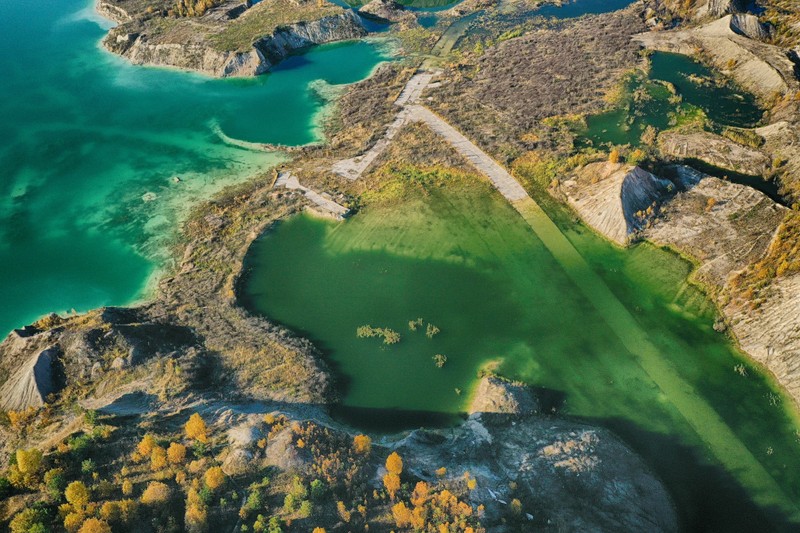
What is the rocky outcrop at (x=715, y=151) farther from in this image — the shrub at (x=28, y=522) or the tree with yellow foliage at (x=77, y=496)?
the shrub at (x=28, y=522)

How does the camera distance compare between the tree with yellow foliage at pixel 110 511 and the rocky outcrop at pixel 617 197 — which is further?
the rocky outcrop at pixel 617 197

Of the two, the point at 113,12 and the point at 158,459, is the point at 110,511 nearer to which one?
the point at 158,459

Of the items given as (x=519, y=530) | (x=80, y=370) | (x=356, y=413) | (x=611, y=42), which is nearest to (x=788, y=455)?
(x=519, y=530)

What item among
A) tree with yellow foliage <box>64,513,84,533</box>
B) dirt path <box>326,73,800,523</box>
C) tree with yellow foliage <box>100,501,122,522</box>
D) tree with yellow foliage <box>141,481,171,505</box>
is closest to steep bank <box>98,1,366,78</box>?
dirt path <box>326,73,800,523</box>

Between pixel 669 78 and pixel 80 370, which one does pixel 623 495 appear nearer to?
pixel 80 370

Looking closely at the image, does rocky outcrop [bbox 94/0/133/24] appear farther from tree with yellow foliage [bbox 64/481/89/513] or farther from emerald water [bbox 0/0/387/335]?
tree with yellow foliage [bbox 64/481/89/513]

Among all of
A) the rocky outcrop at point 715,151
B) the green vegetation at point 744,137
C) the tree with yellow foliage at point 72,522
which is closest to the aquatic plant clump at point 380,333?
the tree with yellow foliage at point 72,522
